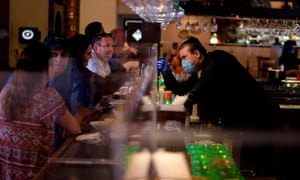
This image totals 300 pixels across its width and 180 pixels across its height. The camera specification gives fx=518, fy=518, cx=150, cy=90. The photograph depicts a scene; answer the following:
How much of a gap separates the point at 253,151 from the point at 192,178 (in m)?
1.76

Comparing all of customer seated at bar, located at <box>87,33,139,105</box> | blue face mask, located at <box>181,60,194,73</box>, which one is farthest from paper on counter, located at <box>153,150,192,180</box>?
customer seated at bar, located at <box>87,33,139,105</box>

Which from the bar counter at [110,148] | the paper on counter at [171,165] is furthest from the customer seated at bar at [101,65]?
the paper on counter at [171,165]

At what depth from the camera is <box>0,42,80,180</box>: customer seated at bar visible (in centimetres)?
243

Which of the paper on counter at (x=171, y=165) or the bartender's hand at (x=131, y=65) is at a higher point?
the bartender's hand at (x=131, y=65)

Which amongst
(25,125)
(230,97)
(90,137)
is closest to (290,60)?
(230,97)

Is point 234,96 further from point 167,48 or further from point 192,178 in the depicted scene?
point 167,48

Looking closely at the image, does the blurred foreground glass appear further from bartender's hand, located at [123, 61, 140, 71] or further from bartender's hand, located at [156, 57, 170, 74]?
bartender's hand, located at [123, 61, 140, 71]

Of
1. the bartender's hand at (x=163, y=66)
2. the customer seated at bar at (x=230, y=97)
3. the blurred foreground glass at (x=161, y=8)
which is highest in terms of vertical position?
the blurred foreground glass at (x=161, y=8)

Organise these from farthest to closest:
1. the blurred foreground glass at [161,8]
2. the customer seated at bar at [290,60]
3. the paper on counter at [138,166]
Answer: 1. the customer seated at bar at [290,60]
2. the blurred foreground glass at [161,8]
3. the paper on counter at [138,166]

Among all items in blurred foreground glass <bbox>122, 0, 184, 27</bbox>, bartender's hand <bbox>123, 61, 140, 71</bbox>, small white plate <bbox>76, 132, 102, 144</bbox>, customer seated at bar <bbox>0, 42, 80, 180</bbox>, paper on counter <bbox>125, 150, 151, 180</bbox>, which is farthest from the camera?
bartender's hand <bbox>123, 61, 140, 71</bbox>

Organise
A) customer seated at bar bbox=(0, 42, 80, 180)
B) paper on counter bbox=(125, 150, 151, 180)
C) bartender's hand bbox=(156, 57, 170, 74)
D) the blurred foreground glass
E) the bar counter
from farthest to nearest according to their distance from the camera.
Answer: bartender's hand bbox=(156, 57, 170, 74), the blurred foreground glass, customer seated at bar bbox=(0, 42, 80, 180), the bar counter, paper on counter bbox=(125, 150, 151, 180)

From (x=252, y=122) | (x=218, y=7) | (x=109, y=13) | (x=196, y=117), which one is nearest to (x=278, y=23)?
(x=218, y=7)

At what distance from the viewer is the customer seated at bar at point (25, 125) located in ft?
7.97

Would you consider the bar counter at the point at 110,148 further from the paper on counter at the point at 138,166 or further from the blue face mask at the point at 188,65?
the blue face mask at the point at 188,65
